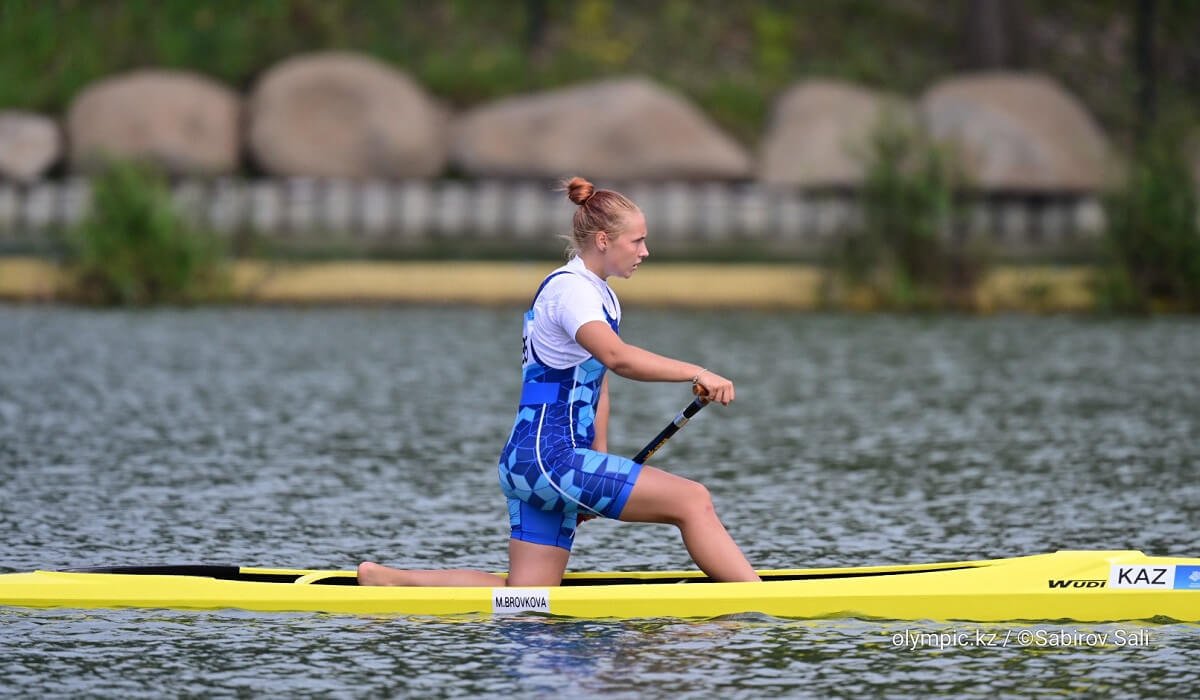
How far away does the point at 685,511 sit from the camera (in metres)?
9.34

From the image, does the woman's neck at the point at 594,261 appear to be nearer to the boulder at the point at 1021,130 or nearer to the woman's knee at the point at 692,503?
the woman's knee at the point at 692,503

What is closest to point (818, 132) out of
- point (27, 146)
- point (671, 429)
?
point (27, 146)

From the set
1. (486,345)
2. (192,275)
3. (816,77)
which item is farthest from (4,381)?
(816,77)

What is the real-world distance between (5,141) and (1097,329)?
575 inches

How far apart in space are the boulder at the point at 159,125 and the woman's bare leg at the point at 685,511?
22408mm

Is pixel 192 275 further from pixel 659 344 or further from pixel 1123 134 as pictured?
→ pixel 1123 134

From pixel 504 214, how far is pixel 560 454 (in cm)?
2240

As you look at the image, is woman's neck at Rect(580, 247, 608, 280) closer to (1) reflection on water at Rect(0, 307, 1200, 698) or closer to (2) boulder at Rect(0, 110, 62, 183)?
(1) reflection on water at Rect(0, 307, 1200, 698)

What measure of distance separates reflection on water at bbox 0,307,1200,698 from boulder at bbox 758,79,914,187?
14.2 feet

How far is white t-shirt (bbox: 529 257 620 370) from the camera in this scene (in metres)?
9.24

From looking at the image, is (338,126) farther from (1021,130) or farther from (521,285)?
(1021,130)

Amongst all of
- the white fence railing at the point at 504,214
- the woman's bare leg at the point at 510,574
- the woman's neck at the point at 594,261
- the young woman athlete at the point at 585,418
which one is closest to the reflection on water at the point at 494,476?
the woman's bare leg at the point at 510,574

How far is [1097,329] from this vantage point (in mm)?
25125

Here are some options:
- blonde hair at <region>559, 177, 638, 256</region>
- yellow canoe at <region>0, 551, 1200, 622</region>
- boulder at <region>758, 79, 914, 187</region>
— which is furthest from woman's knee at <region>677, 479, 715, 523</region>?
boulder at <region>758, 79, 914, 187</region>
